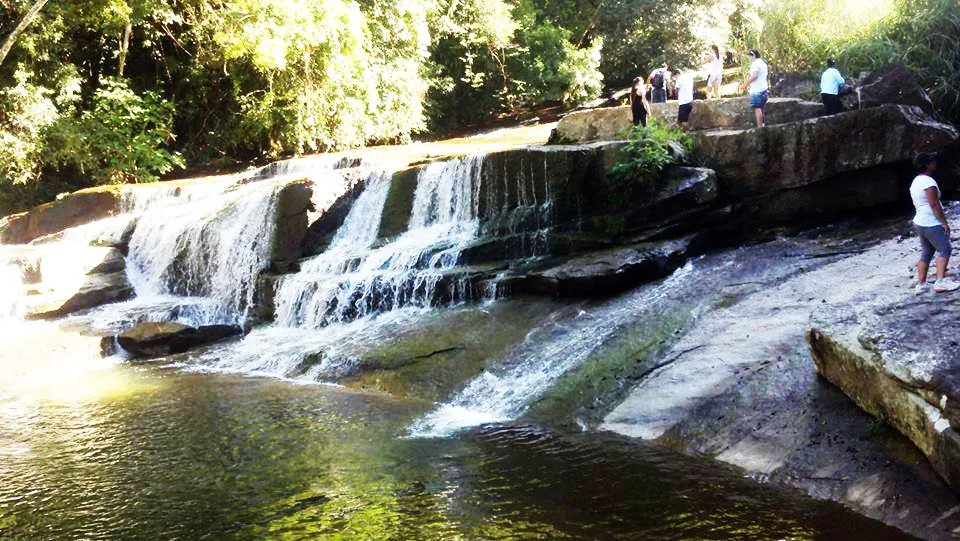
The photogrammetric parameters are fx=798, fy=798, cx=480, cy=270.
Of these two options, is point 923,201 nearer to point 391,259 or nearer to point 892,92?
point 892,92

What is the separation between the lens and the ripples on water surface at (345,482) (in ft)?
18.3

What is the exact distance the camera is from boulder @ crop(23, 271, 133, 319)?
14.7 meters

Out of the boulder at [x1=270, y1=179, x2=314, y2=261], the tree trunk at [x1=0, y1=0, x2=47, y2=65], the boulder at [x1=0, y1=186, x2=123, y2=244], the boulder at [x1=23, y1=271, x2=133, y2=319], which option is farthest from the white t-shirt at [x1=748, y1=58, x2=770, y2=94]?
the tree trunk at [x1=0, y1=0, x2=47, y2=65]

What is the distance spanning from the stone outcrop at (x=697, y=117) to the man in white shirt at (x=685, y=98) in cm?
53

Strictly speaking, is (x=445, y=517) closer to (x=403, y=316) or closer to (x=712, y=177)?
(x=403, y=316)

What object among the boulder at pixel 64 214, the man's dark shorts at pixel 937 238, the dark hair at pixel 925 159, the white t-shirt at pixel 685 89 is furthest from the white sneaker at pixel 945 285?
the boulder at pixel 64 214

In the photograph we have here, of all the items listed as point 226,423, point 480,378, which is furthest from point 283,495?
point 480,378

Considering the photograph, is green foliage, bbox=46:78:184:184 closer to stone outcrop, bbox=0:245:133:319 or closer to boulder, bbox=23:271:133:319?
stone outcrop, bbox=0:245:133:319

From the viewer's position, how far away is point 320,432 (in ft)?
26.5

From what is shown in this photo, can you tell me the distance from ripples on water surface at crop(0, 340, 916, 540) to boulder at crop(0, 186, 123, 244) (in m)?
10.6

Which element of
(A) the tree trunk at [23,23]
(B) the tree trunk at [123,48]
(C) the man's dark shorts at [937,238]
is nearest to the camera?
(C) the man's dark shorts at [937,238]

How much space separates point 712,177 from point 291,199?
7634mm

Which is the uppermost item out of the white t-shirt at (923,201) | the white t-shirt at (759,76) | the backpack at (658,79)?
the backpack at (658,79)

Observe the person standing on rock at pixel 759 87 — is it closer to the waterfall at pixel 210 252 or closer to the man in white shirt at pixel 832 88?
the man in white shirt at pixel 832 88
